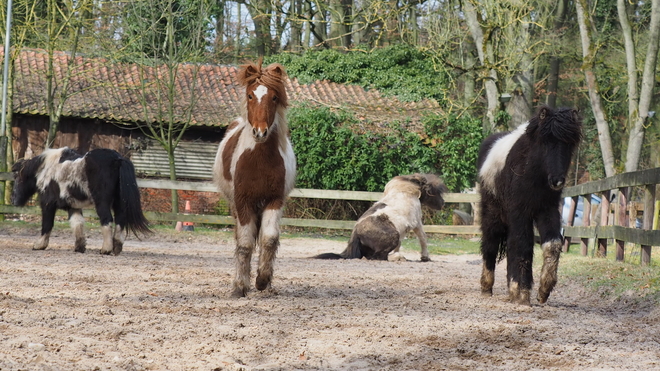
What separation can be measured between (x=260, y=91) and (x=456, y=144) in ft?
53.3

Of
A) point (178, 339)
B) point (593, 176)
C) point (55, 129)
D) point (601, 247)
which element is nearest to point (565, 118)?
point (178, 339)

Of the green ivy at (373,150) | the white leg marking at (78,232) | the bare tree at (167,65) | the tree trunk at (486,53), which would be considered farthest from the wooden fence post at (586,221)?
the bare tree at (167,65)

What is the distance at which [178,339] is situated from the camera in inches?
193

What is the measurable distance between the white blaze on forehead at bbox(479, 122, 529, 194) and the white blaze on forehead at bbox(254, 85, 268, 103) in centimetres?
242

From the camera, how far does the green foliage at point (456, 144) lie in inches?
880

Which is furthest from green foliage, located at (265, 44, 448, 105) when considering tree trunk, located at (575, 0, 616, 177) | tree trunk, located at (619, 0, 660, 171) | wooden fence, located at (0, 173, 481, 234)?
wooden fence, located at (0, 173, 481, 234)

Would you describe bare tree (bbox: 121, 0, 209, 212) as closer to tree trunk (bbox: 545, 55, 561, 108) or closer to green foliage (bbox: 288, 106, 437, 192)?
green foliage (bbox: 288, 106, 437, 192)

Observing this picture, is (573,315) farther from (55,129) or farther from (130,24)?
(130,24)

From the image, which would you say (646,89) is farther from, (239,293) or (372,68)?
(239,293)

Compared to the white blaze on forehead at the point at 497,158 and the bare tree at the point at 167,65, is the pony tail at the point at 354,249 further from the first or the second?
the bare tree at the point at 167,65

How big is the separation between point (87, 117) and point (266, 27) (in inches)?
447

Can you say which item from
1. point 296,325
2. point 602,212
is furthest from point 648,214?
point 296,325

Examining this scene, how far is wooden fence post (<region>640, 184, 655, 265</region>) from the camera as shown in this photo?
9.92 m

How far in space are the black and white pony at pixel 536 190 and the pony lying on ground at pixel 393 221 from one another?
18.2 ft
